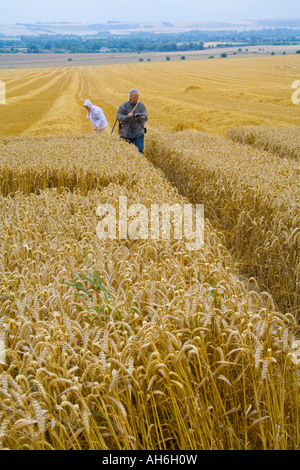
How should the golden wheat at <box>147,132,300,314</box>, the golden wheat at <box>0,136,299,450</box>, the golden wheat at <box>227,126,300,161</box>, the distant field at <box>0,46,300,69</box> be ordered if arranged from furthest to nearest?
the distant field at <box>0,46,300,69</box> < the golden wheat at <box>227,126,300,161</box> < the golden wheat at <box>147,132,300,314</box> < the golden wheat at <box>0,136,299,450</box>

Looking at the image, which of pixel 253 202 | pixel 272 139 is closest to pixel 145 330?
pixel 253 202

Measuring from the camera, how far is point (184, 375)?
1.83 meters

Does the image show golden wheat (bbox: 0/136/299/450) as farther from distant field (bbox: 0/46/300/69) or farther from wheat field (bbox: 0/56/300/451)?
distant field (bbox: 0/46/300/69)

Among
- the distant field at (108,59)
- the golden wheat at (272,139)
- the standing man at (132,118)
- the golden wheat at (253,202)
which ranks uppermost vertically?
the distant field at (108,59)

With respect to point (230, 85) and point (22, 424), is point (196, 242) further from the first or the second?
point (230, 85)

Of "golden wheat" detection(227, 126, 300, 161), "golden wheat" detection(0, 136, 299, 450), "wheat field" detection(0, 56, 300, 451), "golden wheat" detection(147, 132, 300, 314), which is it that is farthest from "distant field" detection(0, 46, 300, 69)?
"golden wheat" detection(0, 136, 299, 450)

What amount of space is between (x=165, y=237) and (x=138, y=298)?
3.50 ft

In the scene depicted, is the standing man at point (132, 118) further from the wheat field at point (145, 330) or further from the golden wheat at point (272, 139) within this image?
the wheat field at point (145, 330)

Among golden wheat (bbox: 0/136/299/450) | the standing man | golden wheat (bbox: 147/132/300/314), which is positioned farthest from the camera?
the standing man

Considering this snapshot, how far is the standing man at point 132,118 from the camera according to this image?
9453 millimetres

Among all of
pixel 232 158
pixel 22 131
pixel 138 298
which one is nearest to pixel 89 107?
pixel 232 158

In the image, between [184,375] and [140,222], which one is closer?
[184,375]

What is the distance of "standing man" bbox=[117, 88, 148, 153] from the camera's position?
9453 mm

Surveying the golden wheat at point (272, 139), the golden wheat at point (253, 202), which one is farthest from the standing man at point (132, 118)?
the golden wheat at point (272, 139)
